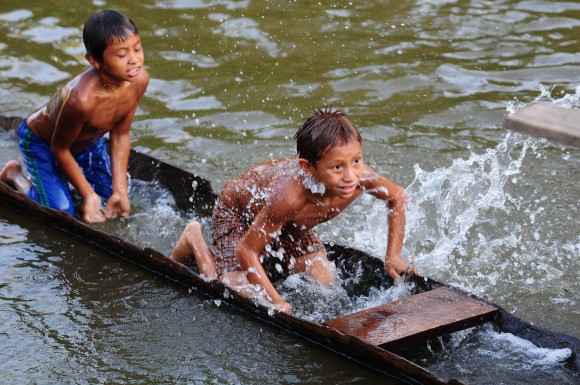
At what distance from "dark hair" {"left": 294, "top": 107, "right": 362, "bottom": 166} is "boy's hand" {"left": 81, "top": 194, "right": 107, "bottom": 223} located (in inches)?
91.0

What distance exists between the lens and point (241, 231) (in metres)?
5.75

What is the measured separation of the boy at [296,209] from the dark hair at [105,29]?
1.29m

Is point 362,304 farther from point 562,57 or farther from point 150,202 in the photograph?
point 562,57

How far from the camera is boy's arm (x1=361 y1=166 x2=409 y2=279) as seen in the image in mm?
5410

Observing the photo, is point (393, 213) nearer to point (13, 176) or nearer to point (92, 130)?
point (92, 130)

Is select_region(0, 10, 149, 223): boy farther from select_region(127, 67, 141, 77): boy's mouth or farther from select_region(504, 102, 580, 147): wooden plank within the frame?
select_region(504, 102, 580, 147): wooden plank

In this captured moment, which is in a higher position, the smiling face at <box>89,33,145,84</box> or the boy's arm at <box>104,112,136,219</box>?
the smiling face at <box>89,33,145,84</box>

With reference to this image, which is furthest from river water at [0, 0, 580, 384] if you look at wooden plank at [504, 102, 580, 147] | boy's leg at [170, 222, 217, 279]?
wooden plank at [504, 102, 580, 147]

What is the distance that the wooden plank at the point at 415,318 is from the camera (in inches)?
194

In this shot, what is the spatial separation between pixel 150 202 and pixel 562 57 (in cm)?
456

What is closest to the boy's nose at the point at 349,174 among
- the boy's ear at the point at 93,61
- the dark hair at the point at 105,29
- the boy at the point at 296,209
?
the boy at the point at 296,209

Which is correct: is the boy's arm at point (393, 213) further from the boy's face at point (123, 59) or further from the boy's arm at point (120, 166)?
the boy's arm at point (120, 166)

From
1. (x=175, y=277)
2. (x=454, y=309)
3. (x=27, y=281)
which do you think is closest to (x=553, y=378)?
(x=454, y=309)

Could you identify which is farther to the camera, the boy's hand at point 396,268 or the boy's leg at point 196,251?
the boy's leg at point 196,251
